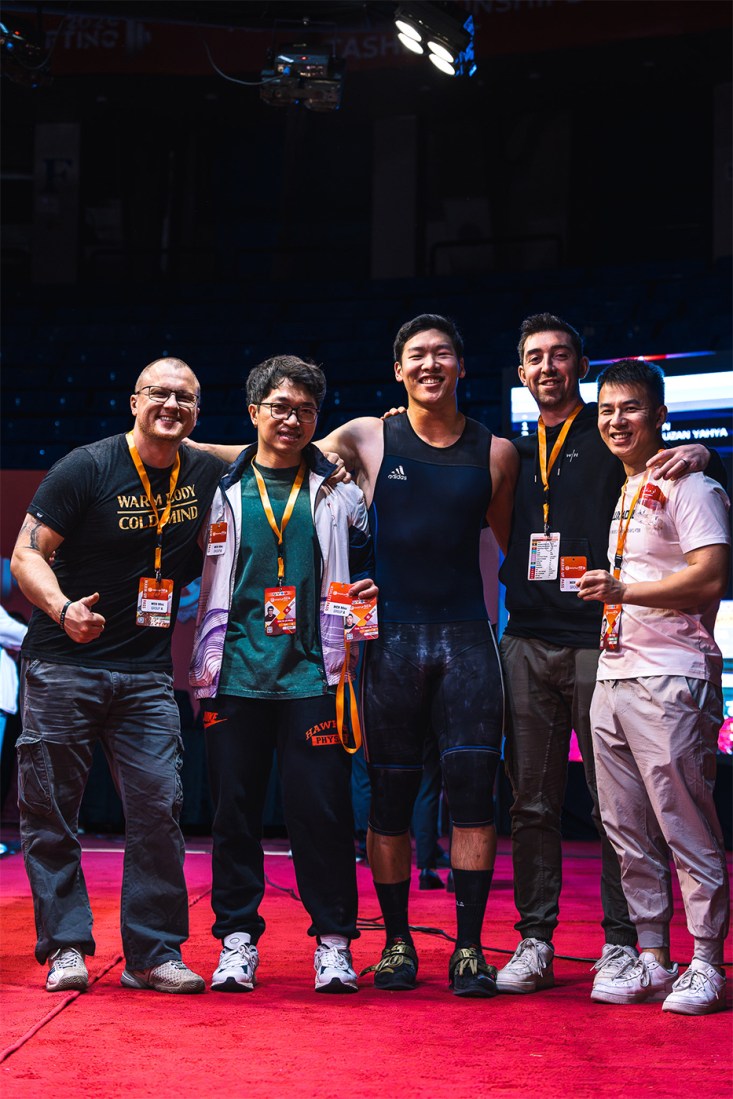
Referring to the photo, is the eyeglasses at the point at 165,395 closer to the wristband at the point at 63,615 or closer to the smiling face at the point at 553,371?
the wristband at the point at 63,615

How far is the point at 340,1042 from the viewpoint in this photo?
233 centimetres

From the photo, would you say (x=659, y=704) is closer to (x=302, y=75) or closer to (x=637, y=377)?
(x=637, y=377)

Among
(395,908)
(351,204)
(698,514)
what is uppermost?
(351,204)

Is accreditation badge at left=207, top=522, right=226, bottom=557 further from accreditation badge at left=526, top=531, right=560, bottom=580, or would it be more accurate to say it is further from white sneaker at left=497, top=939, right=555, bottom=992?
white sneaker at left=497, top=939, right=555, bottom=992

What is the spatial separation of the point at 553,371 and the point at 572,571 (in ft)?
1.86

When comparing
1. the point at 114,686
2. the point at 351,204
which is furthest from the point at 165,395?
the point at 351,204

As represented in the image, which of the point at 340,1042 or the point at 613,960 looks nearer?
the point at 340,1042

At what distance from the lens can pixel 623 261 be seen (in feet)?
36.5

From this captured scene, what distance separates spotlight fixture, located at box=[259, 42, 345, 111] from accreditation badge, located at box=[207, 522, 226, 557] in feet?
15.1

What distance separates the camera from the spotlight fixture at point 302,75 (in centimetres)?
669

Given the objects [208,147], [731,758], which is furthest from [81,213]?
[731,758]

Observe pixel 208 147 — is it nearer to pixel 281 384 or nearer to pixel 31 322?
pixel 31 322

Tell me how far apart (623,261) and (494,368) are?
304cm

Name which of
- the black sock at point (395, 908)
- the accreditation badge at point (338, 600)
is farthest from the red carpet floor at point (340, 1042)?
the accreditation badge at point (338, 600)
